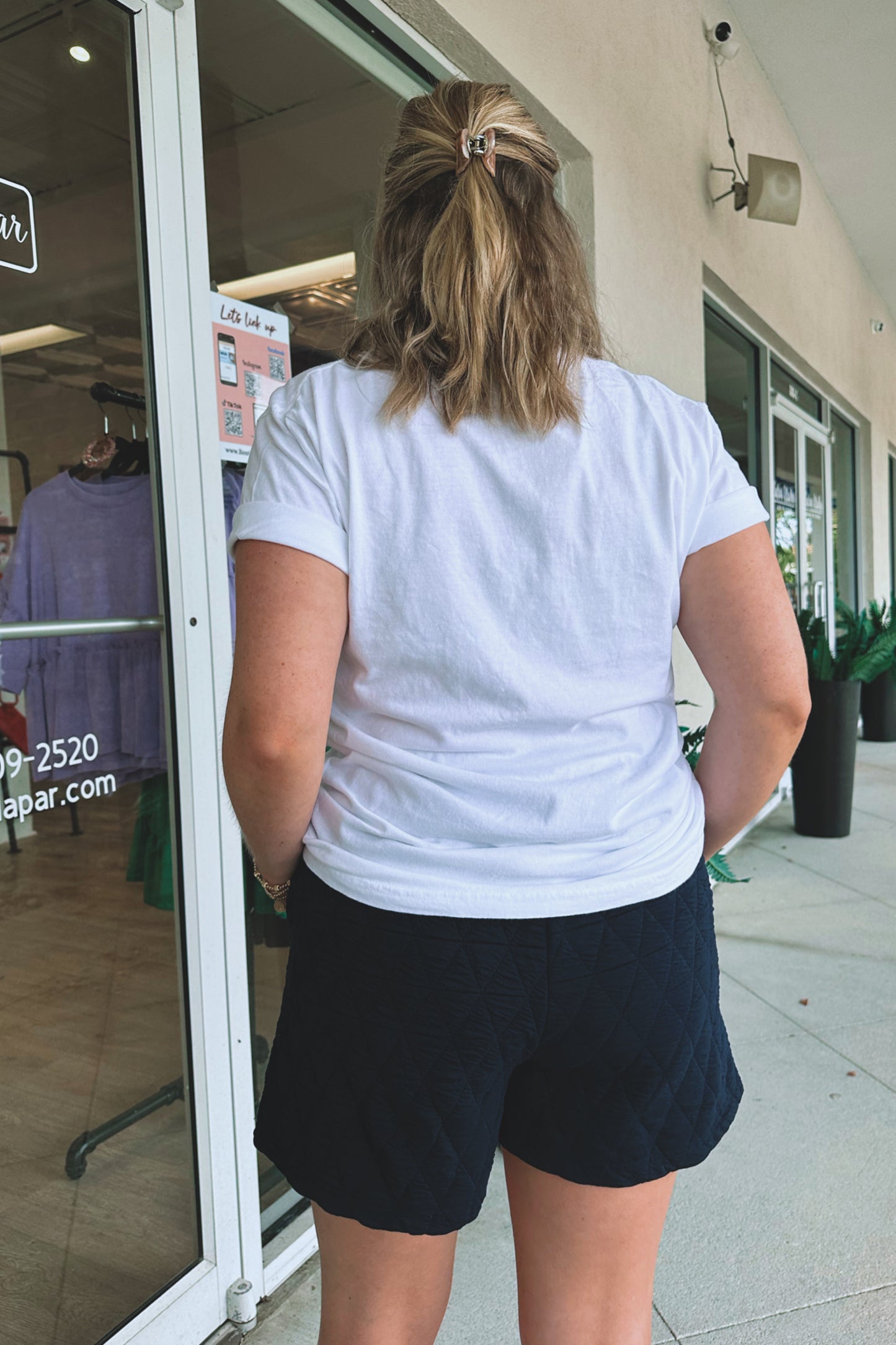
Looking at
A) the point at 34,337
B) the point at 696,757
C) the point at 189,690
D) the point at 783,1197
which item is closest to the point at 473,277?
the point at 34,337

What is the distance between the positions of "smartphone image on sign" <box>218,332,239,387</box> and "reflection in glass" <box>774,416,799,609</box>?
4951mm

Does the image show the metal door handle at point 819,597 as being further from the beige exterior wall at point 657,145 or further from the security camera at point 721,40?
the security camera at point 721,40

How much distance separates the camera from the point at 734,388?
5.42 meters

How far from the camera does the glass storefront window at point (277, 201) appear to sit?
6.25 feet

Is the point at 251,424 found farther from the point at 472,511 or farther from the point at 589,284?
the point at 472,511

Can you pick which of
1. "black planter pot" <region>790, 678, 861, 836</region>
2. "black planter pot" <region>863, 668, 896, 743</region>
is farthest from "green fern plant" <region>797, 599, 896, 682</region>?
"black planter pot" <region>863, 668, 896, 743</region>

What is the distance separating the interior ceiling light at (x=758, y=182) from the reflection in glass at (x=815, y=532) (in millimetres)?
2692

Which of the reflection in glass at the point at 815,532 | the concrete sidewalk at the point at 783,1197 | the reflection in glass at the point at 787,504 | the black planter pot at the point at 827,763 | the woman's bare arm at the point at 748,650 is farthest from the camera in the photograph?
the reflection in glass at the point at 815,532

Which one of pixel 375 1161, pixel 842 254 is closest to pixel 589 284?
pixel 375 1161

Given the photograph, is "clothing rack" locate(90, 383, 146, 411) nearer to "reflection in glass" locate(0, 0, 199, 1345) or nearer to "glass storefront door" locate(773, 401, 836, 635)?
"reflection in glass" locate(0, 0, 199, 1345)

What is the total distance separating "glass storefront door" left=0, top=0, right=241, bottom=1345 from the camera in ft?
4.58

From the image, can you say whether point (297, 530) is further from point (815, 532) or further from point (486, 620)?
point (815, 532)

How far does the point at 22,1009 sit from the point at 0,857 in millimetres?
257

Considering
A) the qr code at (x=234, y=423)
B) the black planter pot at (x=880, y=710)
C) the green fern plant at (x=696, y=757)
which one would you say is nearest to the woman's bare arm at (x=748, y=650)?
the qr code at (x=234, y=423)
